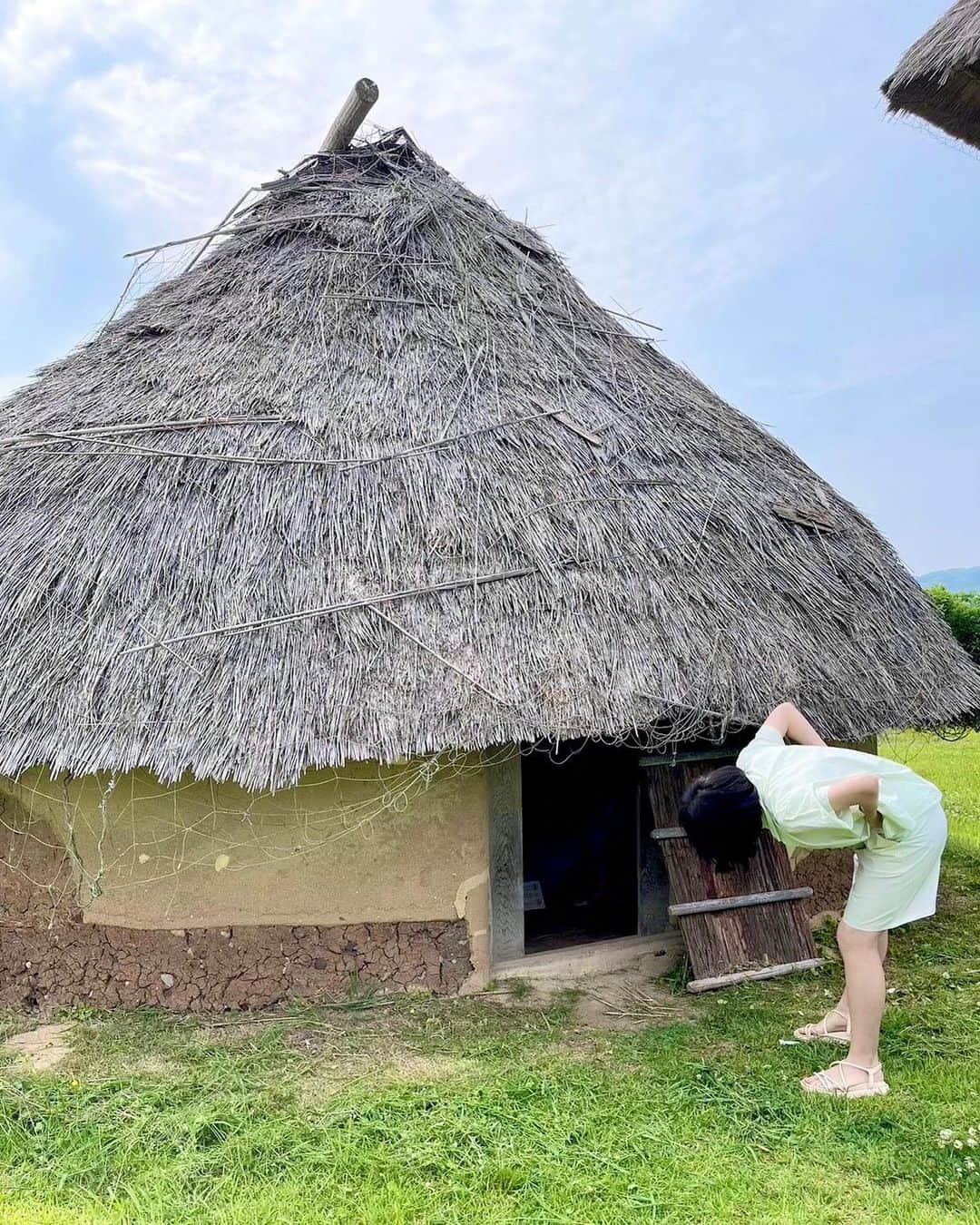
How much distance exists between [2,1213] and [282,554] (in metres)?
2.67

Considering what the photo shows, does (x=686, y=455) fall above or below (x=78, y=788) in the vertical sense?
above

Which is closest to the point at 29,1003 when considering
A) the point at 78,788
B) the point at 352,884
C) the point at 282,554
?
the point at 78,788

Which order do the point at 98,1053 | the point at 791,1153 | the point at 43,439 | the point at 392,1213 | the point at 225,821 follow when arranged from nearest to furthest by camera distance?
1. the point at 392,1213
2. the point at 791,1153
3. the point at 98,1053
4. the point at 225,821
5. the point at 43,439

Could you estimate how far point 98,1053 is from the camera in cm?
375

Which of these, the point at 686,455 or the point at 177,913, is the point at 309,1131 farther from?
the point at 686,455

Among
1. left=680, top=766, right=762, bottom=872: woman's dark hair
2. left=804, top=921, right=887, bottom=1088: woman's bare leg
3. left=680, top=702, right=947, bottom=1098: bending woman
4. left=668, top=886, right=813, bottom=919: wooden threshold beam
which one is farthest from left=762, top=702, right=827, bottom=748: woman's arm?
left=668, top=886, right=813, bottom=919: wooden threshold beam

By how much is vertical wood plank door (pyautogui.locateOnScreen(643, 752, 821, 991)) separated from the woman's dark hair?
1.08 m

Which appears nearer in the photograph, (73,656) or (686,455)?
(73,656)

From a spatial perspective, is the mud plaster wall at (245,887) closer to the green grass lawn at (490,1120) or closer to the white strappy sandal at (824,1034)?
the green grass lawn at (490,1120)

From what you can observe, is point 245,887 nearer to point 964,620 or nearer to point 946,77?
point 946,77

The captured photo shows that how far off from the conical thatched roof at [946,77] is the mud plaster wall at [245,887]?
4.90m

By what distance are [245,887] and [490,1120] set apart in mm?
1639

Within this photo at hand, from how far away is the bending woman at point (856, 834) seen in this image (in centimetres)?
318

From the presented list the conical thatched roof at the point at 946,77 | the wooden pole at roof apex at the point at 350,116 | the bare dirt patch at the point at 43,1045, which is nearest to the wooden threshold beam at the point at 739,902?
the bare dirt patch at the point at 43,1045
